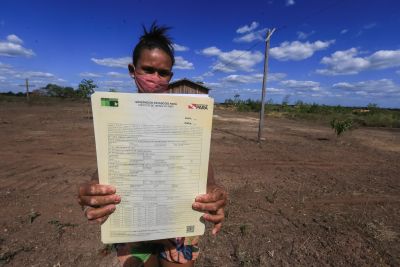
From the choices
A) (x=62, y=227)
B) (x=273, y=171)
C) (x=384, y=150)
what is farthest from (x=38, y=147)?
(x=384, y=150)

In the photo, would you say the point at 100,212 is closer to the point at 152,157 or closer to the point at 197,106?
the point at 152,157

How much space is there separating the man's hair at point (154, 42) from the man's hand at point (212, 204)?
719mm

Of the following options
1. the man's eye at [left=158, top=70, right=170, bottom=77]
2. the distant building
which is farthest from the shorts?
the distant building

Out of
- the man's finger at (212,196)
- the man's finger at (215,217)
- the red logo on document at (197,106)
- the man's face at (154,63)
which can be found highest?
the man's face at (154,63)

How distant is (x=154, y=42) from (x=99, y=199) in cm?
82

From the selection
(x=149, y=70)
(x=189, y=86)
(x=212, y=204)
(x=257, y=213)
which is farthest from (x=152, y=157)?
(x=189, y=86)

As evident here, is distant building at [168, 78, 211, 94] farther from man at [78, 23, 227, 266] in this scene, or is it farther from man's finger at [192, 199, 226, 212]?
man's finger at [192, 199, 226, 212]

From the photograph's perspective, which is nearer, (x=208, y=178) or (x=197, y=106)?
(x=197, y=106)

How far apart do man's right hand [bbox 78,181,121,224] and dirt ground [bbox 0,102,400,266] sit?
2.22 metres

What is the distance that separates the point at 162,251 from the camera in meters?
1.41

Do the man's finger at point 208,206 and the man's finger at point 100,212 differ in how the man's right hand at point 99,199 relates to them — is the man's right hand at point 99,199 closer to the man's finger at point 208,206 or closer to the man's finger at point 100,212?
the man's finger at point 100,212

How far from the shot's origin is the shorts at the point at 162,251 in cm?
138

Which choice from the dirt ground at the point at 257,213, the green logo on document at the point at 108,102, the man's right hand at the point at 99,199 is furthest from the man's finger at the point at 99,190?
the dirt ground at the point at 257,213

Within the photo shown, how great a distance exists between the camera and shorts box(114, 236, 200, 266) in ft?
4.54
